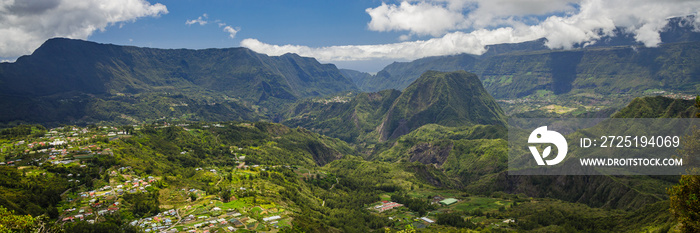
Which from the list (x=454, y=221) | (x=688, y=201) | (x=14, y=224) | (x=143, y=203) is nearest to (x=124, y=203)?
(x=143, y=203)

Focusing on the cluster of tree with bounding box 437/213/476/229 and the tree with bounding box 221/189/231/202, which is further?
the cluster of tree with bounding box 437/213/476/229

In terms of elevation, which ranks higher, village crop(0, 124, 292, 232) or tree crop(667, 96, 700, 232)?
tree crop(667, 96, 700, 232)

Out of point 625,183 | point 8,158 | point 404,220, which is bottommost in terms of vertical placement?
point 404,220

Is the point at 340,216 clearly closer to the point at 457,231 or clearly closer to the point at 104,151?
the point at 457,231

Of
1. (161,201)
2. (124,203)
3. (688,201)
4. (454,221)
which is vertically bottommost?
(454,221)

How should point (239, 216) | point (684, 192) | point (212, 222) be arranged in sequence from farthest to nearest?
point (239, 216)
point (212, 222)
point (684, 192)

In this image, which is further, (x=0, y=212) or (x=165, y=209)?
(x=165, y=209)

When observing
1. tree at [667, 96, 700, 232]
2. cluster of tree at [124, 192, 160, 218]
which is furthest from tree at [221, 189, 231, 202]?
tree at [667, 96, 700, 232]

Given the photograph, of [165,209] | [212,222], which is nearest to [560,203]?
[212,222]

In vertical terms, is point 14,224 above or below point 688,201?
below

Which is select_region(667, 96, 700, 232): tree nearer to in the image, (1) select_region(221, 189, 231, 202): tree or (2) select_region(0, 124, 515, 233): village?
(2) select_region(0, 124, 515, 233): village

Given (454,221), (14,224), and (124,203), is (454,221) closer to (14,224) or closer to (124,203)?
(124,203)
